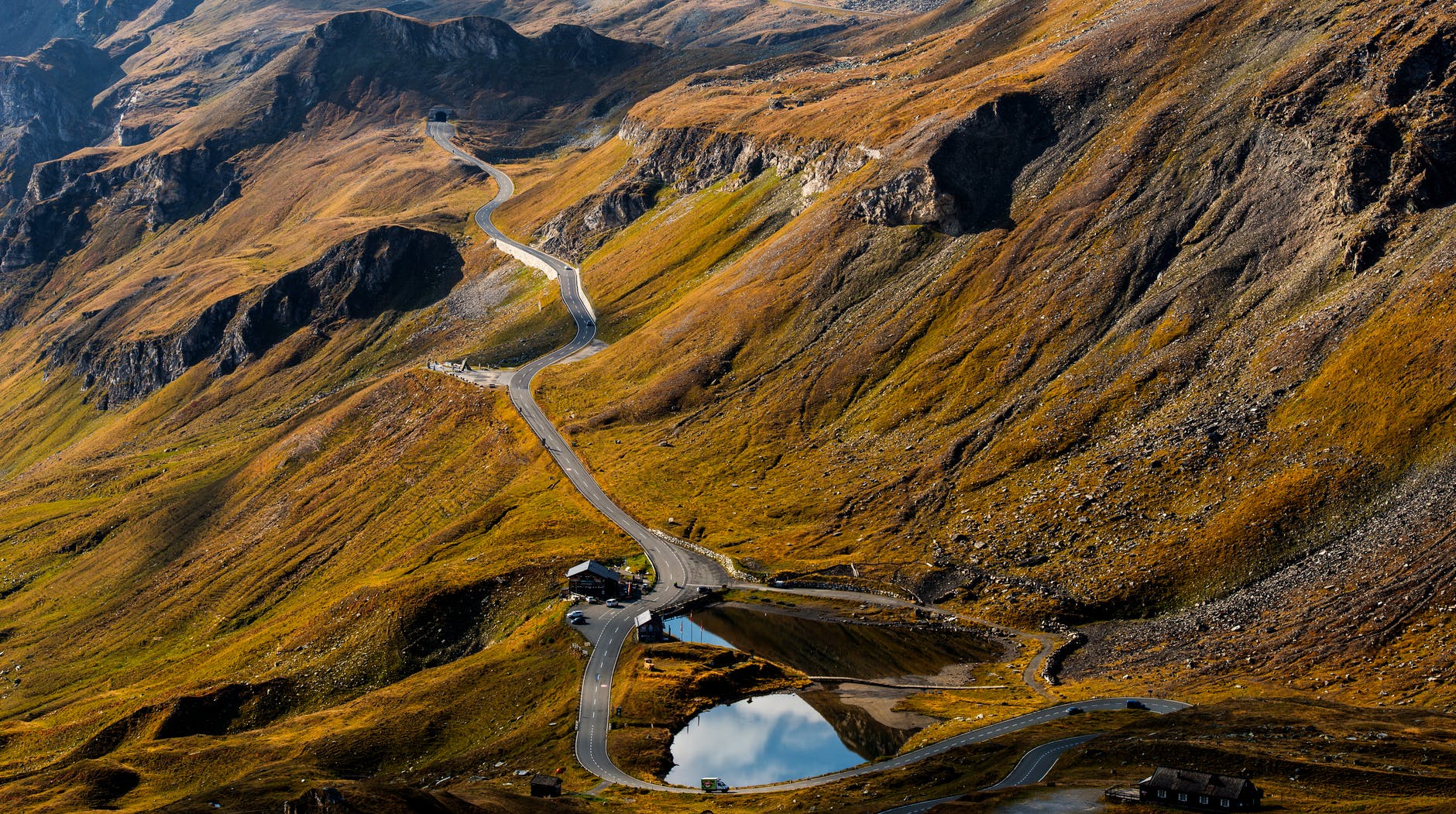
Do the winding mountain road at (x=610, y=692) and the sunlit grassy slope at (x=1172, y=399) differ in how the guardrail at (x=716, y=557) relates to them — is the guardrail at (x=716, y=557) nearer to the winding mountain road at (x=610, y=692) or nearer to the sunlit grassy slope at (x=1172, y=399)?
the winding mountain road at (x=610, y=692)

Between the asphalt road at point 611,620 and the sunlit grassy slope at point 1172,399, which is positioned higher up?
the sunlit grassy slope at point 1172,399

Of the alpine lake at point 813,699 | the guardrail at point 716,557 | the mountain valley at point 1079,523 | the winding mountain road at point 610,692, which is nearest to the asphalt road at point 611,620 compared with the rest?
the winding mountain road at point 610,692

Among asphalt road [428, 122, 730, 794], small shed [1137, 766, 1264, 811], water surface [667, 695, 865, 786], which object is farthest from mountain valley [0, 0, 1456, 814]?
water surface [667, 695, 865, 786]

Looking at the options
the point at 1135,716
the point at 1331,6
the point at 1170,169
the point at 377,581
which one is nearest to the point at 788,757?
the point at 1135,716

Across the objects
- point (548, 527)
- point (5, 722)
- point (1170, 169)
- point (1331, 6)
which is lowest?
point (5, 722)

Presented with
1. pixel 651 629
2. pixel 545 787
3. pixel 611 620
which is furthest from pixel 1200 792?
pixel 611 620

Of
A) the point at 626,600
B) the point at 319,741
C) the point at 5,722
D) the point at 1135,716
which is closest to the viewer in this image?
the point at 1135,716

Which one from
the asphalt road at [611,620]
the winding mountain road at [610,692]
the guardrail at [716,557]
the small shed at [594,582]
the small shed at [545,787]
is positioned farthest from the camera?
the guardrail at [716,557]

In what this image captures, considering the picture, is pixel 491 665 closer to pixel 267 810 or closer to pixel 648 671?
pixel 648 671
